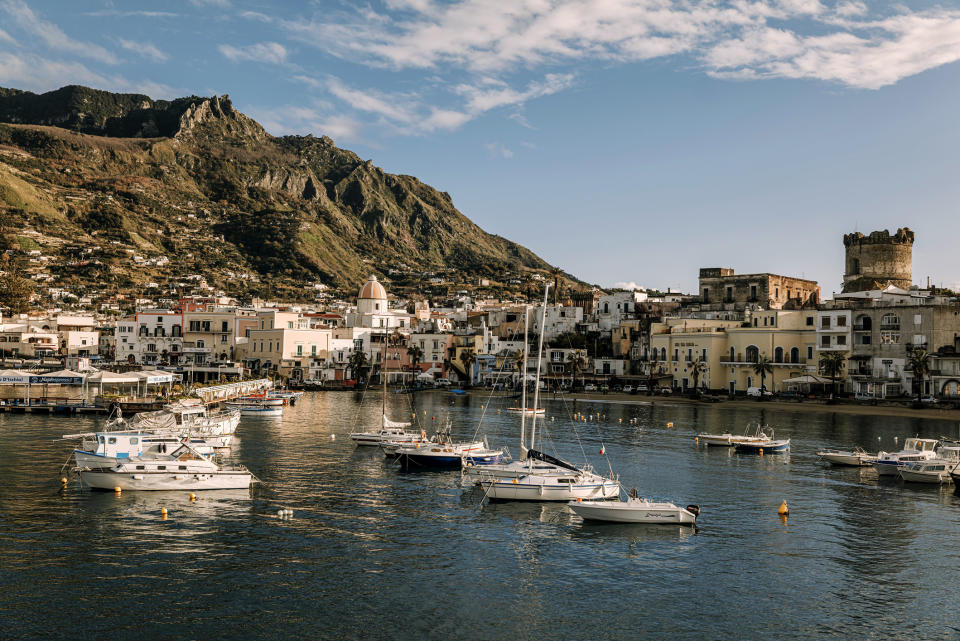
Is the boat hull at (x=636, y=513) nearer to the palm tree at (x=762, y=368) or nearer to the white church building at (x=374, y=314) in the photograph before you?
the palm tree at (x=762, y=368)

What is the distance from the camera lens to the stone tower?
128m

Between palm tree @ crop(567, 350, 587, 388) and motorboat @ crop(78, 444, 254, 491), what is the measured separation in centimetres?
8075

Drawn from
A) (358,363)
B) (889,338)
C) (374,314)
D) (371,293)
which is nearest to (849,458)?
(889,338)

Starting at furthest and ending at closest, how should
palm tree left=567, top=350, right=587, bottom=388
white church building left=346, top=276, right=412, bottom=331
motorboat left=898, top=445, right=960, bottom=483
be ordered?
white church building left=346, top=276, right=412, bottom=331 < palm tree left=567, top=350, right=587, bottom=388 < motorboat left=898, top=445, right=960, bottom=483

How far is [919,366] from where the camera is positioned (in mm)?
84375

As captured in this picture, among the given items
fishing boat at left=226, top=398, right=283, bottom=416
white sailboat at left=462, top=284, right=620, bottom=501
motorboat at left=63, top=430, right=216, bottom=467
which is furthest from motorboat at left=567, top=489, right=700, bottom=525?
fishing boat at left=226, top=398, right=283, bottom=416

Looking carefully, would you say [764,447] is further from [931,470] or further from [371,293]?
[371,293]

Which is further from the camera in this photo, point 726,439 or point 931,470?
point 726,439

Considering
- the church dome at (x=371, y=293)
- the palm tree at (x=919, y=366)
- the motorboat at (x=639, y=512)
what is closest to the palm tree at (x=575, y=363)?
the church dome at (x=371, y=293)

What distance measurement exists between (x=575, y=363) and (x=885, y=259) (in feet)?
189

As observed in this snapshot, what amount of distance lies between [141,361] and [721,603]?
393ft

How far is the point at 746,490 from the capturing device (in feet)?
135

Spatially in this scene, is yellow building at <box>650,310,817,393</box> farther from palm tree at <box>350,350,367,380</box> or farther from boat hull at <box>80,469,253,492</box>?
boat hull at <box>80,469,253,492</box>

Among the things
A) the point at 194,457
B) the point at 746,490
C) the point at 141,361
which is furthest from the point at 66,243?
the point at 746,490
